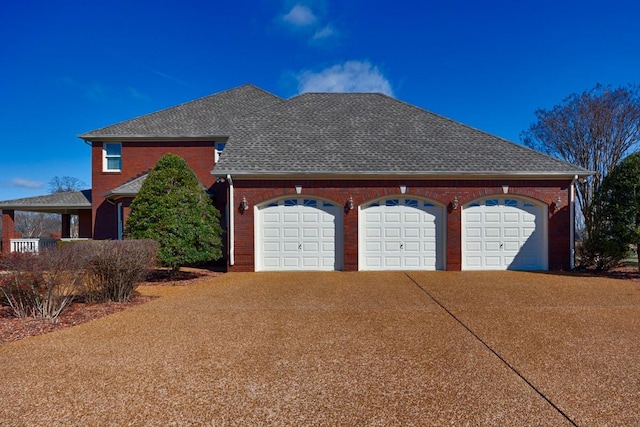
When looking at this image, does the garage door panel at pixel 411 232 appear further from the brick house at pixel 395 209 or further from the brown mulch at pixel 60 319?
the brown mulch at pixel 60 319

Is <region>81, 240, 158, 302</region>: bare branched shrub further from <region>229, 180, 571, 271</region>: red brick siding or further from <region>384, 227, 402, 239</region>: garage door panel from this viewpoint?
<region>384, 227, 402, 239</region>: garage door panel

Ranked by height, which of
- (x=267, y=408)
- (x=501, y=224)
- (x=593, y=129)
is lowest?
(x=267, y=408)

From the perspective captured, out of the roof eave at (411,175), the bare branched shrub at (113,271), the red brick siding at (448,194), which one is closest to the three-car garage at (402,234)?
the red brick siding at (448,194)

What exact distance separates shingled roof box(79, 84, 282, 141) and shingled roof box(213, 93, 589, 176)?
2.57 m

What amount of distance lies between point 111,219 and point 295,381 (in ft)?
53.8

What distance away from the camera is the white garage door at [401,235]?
12.0 metres

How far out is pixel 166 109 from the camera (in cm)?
1817

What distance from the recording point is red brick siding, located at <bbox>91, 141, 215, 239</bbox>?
1617 cm

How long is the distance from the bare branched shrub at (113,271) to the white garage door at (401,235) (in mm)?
7350

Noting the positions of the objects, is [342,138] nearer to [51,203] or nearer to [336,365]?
[336,365]

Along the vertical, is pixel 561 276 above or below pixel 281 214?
below

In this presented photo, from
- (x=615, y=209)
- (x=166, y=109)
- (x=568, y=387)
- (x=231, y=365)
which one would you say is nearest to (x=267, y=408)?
(x=231, y=365)

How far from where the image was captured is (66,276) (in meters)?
6.33

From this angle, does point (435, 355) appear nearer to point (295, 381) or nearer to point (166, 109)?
point (295, 381)
